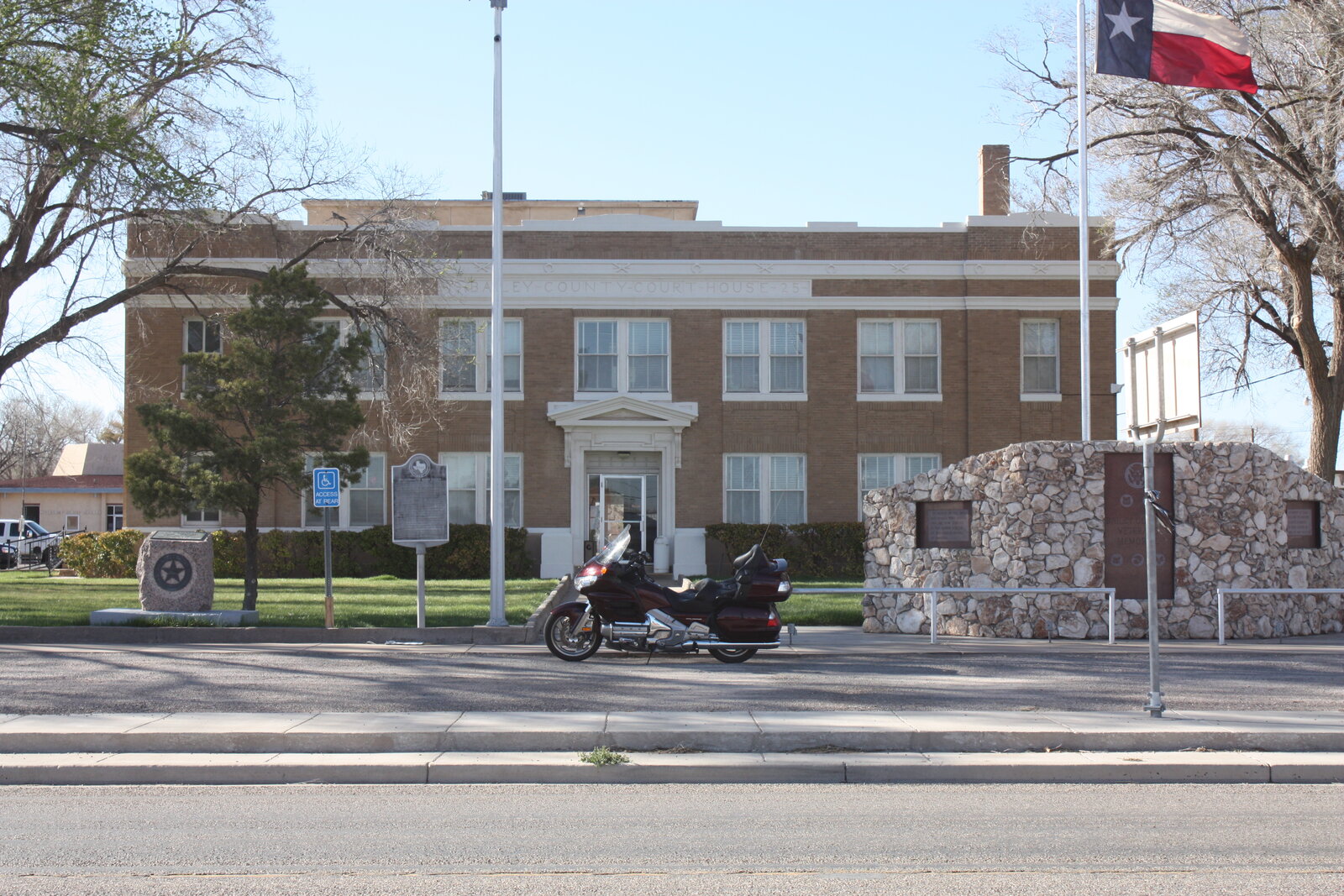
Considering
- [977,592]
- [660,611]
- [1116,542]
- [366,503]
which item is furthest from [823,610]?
[366,503]

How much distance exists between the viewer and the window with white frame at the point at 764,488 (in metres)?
30.9

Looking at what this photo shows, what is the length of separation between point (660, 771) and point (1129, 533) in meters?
10.6

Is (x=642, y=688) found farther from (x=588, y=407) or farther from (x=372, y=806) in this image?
(x=588, y=407)

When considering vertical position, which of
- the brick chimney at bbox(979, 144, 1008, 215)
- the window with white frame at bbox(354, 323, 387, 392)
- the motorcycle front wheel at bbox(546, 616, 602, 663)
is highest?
the brick chimney at bbox(979, 144, 1008, 215)

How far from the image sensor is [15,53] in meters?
19.4

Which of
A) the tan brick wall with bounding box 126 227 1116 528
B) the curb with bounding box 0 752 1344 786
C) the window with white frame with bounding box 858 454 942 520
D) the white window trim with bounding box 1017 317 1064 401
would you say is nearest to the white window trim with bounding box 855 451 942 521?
the window with white frame with bounding box 858 454 942 520

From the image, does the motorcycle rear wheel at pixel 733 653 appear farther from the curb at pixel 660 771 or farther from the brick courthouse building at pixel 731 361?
the brick courthouse building at pixel 731 361

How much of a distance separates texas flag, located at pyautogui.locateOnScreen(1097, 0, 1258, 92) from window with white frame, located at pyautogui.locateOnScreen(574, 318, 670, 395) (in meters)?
13.6

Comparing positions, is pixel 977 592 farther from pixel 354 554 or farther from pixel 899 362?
pixel 354 554

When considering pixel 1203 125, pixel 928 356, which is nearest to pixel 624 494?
pixel 928 356

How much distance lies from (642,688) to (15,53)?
15.2 metres

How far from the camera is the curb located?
8758 mm

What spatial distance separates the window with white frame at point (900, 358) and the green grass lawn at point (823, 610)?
347 inches

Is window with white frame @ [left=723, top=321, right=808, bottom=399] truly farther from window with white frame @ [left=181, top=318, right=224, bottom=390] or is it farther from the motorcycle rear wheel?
the motorcycle rear wheel
